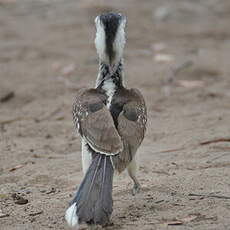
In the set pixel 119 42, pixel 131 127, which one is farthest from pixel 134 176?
pixel 119 42

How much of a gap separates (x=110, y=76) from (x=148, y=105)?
11.4 ft

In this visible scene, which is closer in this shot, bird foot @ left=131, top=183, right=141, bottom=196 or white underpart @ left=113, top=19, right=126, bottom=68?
bird foot @ left=131, top=183, right=141, bottom=196

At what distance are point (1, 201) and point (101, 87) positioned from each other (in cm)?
135

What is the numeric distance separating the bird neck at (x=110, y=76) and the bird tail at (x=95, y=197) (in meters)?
0.96

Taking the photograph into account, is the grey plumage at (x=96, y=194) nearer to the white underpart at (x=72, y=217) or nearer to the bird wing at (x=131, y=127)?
the white underpart at (x=72, y=217)

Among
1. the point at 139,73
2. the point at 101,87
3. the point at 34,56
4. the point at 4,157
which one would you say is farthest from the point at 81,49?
the point at 101,87

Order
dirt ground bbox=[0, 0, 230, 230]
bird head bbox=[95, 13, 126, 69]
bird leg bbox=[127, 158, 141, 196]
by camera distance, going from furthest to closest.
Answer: bird head bbox=[95, 13, 126, 69] < bird leg bbox=[127, 158, 141, 196] < dirt ground bbox=[0, 0, 230, 230]

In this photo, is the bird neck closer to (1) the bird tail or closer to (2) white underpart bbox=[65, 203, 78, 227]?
(1) the bird tail

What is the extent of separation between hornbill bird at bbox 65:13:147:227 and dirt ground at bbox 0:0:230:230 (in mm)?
300

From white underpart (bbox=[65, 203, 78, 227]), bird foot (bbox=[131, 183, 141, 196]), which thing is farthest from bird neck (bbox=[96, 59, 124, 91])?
white underpart (bbox=[65, 203, 78, 227])

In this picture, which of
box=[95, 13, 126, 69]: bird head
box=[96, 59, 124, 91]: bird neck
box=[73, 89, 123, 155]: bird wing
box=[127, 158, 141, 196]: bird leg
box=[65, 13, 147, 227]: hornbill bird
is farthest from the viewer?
box=[96, 59, 124, 91]: bird neck

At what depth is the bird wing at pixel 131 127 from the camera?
18.0 feet

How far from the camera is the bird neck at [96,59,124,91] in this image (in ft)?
20.4

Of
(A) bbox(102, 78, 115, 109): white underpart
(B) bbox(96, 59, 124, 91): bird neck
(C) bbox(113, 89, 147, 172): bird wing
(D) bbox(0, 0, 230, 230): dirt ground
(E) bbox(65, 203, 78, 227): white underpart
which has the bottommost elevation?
(D) bbox(0, 0, 230, 230): dirt ground
